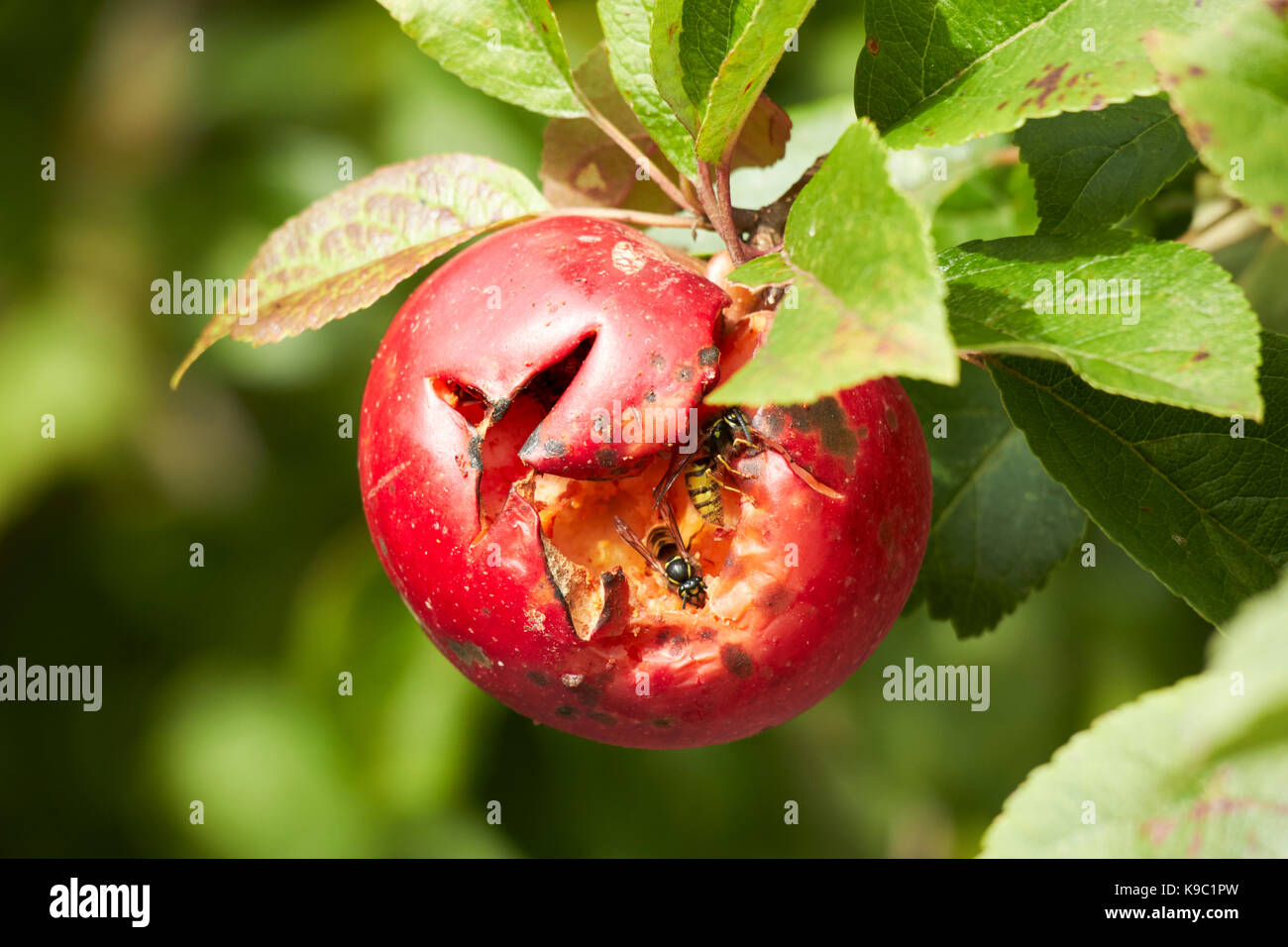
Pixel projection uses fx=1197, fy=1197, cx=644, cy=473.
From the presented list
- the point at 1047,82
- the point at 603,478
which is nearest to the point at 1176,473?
the point at 1047,82

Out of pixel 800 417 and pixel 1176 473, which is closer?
pixel 800 417

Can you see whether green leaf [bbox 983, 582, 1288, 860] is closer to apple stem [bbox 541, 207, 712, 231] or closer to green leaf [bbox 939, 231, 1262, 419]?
green leaf [bbox 939, 231, 1262, 419]

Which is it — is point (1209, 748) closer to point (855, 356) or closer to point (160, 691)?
point (855, 356)

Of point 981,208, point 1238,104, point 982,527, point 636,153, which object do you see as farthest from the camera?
point 981,208

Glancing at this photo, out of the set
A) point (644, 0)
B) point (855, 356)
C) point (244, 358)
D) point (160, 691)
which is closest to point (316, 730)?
point (160, 691)

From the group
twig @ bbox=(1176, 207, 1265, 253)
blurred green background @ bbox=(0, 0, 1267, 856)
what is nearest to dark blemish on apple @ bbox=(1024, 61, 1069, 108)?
twig @ bbox=(1176, 207, 1265, 253)

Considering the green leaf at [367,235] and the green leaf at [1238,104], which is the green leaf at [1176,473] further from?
the green leaf at [367,235]

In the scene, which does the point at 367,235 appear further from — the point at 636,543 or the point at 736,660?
the point at 736,660
